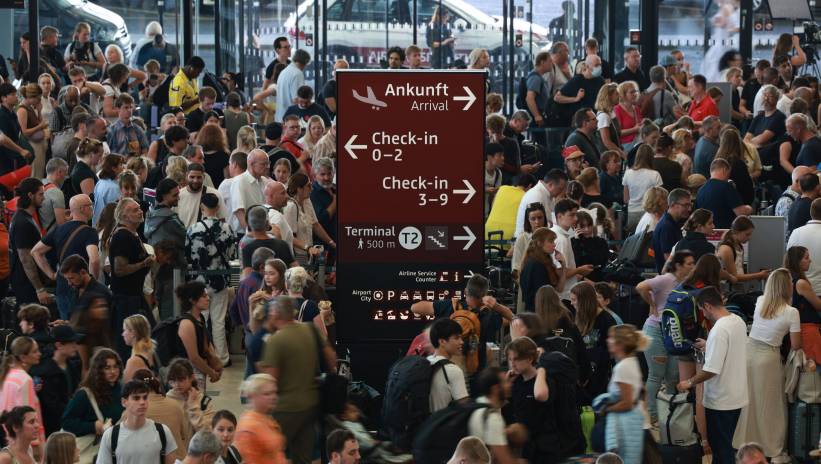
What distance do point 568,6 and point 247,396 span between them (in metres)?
19.7

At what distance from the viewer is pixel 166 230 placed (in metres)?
15.9

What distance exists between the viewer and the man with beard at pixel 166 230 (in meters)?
15.9

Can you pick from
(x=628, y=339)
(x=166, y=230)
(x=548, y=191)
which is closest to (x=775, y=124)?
(x=548, y=191)

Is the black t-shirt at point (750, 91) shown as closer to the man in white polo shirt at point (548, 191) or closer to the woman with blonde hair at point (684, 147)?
the woman with blonde hair at point (684, 147)

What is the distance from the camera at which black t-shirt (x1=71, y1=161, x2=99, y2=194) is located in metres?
17.6

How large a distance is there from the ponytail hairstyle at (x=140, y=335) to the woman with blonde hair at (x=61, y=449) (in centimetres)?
178

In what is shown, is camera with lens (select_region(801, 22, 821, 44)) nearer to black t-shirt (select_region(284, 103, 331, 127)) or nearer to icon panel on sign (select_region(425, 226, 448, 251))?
black t-shirt (select_region(284, 103, 331, 127))

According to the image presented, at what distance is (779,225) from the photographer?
54.1 feet

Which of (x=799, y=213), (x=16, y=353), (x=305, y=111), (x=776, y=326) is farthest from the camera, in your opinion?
(x=305, y=111)

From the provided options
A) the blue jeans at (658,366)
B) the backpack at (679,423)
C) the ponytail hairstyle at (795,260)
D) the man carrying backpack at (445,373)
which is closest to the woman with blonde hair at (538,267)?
the blue jeans at (658,366)

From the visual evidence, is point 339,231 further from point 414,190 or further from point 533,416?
point 533,416

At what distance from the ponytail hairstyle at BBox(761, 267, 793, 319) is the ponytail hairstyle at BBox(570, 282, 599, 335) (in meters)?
1.49

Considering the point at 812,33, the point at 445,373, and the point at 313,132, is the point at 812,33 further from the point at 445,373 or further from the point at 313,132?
the point at 445,373

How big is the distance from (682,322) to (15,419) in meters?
5.77
